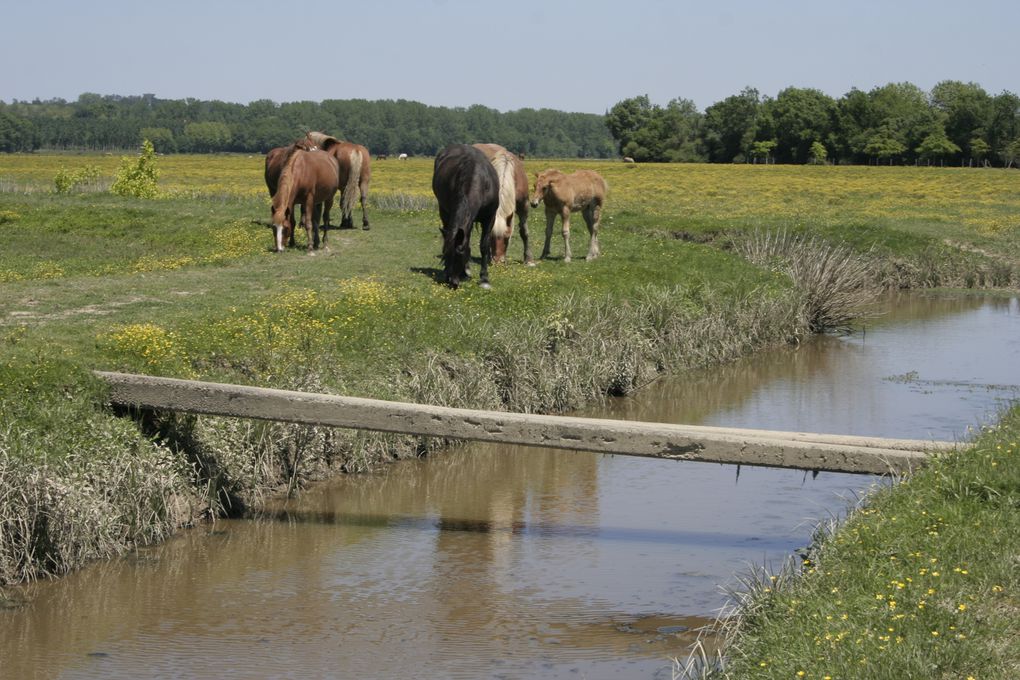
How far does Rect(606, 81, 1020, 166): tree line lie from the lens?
97.4 meters

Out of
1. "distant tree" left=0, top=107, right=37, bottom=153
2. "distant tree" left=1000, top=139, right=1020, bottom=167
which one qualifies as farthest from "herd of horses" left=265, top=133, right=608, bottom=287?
"distant tree" left=0, top=107, right=37, bottom=153

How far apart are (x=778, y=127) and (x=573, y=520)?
319 ft

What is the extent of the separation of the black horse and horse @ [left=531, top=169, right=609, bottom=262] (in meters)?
2.58

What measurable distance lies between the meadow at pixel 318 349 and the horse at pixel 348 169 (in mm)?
1203

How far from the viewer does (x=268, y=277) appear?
1780 cm

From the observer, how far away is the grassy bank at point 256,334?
34.1 feet

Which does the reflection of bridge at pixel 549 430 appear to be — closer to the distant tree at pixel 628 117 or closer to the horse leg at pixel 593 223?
the horse leg at pixel 593 223

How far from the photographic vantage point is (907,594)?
22.9 ft

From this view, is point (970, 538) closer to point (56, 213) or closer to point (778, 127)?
point (56, 213)

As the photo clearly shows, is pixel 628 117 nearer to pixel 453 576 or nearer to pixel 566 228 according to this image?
pixel 566 228

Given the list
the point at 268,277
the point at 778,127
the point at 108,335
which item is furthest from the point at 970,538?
the point at 778,127

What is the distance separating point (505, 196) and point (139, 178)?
18.4m

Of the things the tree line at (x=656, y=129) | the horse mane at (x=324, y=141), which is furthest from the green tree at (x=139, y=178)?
the tree line at (x=656, y=129)

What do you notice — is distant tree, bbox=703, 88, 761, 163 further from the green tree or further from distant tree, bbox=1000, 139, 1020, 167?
the green tree
